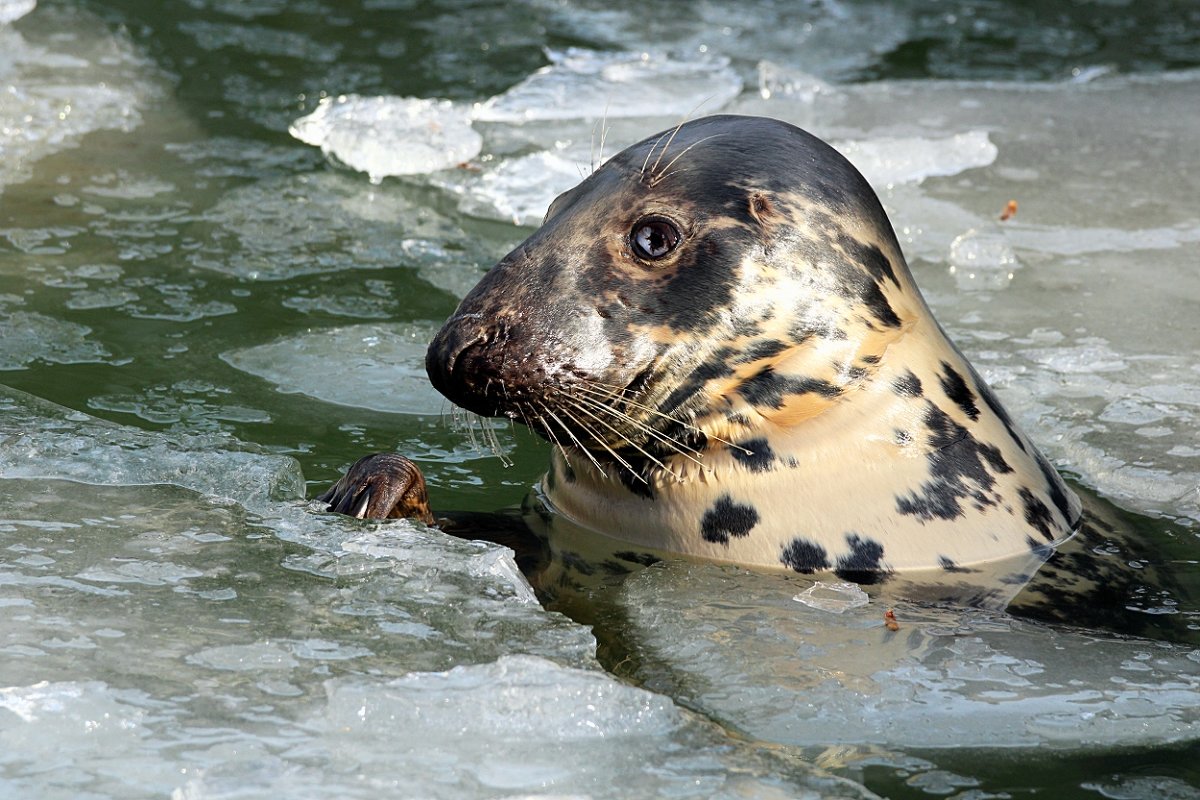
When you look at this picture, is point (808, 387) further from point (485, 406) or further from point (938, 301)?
point (938, 301)

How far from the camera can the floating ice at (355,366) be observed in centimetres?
459

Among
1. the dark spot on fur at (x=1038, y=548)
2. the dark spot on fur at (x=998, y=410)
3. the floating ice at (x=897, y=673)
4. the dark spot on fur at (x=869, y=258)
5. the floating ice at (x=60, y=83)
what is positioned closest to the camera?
the floating ice at (x=897, y=673)

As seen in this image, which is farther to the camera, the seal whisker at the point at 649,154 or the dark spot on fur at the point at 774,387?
the seal whisker at the point at 649,154

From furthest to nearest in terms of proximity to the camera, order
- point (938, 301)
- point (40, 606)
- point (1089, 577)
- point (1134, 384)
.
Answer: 1. point (938, 301)
2. point (1134, 384)
3. point (1089, 577)
4. point (40, 606)

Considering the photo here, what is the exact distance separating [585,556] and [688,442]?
0.36 metres

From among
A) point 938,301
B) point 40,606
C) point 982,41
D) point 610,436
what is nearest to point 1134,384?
point 938,301

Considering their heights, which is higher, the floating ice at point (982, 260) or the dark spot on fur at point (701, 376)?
the floating ice at point (982, 260)

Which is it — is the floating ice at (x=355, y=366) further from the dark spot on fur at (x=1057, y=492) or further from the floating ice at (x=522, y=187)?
the dark spot on fur at (x=1057, y=492)

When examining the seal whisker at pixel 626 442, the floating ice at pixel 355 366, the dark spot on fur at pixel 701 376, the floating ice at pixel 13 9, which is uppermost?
the floating ice at pixel 13 9

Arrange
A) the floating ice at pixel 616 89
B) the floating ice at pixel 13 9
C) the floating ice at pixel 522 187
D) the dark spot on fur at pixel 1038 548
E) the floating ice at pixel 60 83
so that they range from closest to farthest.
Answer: the dark spot on fur at pixel 1038 548
the floating ice at pixel 522 187
the floating ice at pixel 60 83
the floating ice at pixel 616 89
the floating ice at pixel 13 9

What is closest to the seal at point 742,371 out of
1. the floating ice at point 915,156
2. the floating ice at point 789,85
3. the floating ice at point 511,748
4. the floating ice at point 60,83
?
the floating ice at point 511,748

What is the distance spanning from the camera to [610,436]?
130 inches

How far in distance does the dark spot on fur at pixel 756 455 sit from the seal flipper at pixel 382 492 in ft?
2.19

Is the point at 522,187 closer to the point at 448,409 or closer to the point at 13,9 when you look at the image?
the point at 448,409
